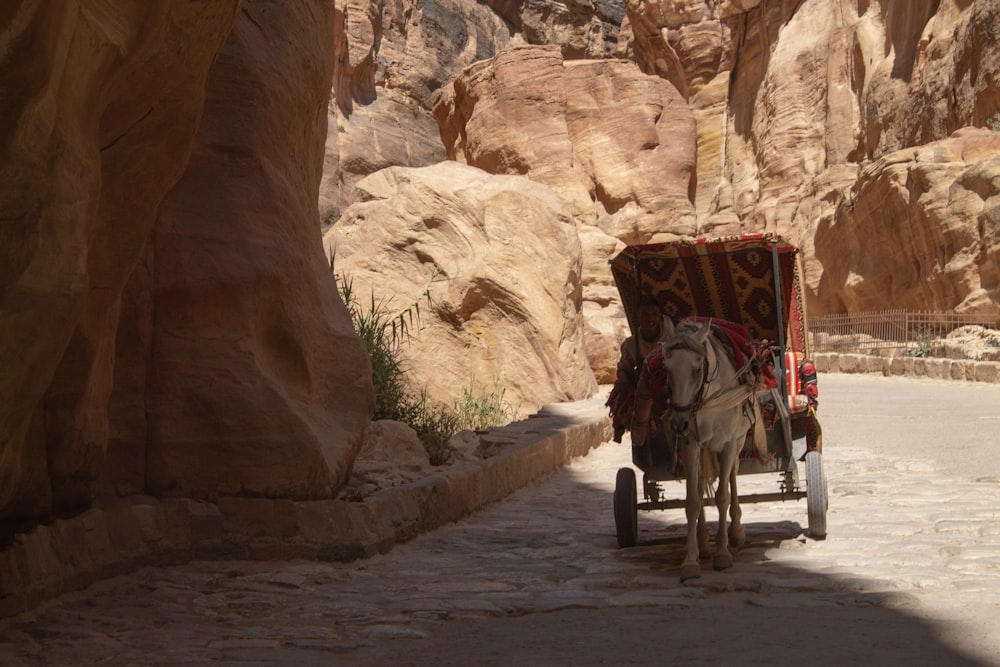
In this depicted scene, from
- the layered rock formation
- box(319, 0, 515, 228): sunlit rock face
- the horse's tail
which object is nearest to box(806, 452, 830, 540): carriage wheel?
the horse's tail

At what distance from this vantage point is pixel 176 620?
15.4 feet

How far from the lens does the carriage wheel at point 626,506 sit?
262 inches

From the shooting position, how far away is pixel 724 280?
23.3ft

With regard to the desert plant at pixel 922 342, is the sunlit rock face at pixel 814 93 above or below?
above

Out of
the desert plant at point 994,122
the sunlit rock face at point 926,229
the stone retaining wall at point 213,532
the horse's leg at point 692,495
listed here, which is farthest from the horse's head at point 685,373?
the desert plant at point 994,122

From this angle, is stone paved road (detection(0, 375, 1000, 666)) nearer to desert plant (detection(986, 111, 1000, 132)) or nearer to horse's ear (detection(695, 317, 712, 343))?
horse's ear (detection(695, 317, 712, 343))

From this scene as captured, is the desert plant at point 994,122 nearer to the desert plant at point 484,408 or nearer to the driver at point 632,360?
the desert plant at point 484,408

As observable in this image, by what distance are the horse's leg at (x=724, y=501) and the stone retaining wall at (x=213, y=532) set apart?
216 centimetres

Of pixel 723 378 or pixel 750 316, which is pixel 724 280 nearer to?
pixel 750 316

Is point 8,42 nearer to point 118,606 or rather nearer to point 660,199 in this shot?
point 118,606

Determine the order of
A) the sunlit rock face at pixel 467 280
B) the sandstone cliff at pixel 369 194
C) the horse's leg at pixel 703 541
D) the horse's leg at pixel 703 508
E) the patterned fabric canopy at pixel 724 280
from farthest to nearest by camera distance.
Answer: the sunlit rock face at pixel 467 280 < the patterned fabric canopy at pixel 724 280 < the horse's leg at pixel 703 541 < the horse's leg at pixel 703 508 < the sandstone cliff at pixel 369 194

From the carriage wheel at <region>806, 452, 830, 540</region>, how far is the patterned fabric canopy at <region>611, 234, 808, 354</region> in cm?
98

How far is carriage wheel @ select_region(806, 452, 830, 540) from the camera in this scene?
6.59 metres

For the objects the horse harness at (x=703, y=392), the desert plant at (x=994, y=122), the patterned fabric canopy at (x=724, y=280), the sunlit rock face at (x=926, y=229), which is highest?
the desert plant at (x=994, y=122)
